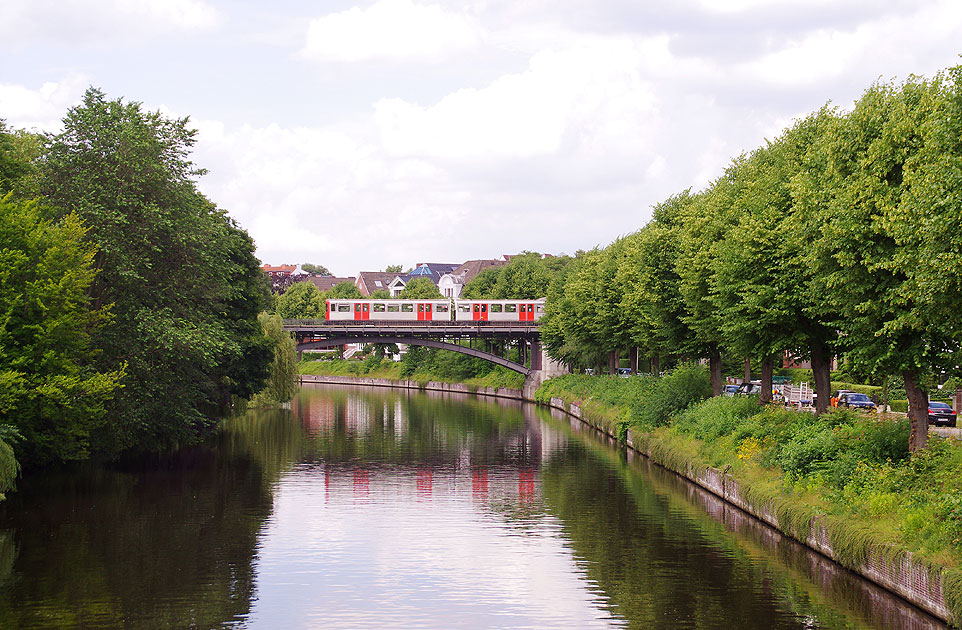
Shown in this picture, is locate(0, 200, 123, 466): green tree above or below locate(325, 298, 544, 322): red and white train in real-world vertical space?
below

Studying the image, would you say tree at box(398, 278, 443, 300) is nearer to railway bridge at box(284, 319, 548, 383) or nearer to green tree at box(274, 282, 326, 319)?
green tree at box(274, 282, 326, 319)

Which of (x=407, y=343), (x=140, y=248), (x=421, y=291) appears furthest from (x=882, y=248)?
(x=421, y=291)

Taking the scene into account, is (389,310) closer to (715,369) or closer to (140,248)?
(715,369)

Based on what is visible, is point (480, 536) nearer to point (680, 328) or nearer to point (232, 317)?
point (680, 328)

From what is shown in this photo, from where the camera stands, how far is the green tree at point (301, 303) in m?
→ 158

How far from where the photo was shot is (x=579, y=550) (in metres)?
32.1

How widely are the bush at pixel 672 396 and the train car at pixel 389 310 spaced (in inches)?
2427

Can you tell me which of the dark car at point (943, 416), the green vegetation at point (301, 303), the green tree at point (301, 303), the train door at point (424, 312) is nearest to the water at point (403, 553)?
the dark car at point (943, 416)

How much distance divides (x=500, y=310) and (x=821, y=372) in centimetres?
8057

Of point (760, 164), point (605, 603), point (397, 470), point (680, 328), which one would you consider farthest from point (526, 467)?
point (605, 603)

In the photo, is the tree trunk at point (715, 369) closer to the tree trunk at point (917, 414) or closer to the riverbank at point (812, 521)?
the riverbank at point (812, 521)

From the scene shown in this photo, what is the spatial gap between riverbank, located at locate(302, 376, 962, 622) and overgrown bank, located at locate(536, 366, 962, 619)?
0.05 meters

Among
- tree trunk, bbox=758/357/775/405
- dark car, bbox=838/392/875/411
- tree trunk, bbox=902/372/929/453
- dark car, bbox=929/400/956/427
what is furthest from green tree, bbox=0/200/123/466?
dark car, bbox=838/392/875/411

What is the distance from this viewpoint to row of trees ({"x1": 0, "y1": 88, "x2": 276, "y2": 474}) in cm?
3925
